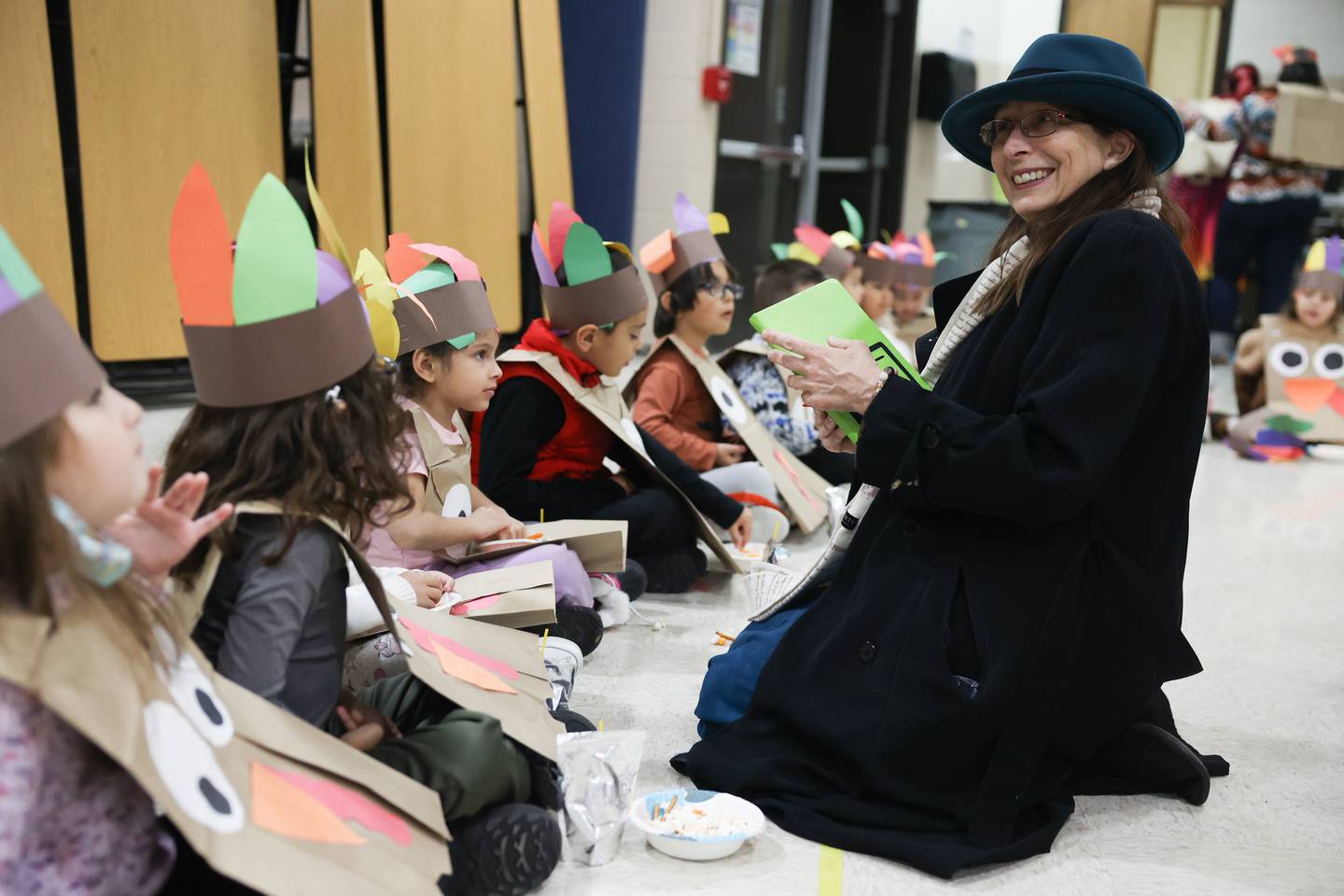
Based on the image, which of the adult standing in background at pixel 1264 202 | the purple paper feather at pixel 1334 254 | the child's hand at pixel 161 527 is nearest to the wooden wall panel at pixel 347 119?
the child's hand at pixel 161 527

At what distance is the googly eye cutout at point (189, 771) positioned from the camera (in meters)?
1.29

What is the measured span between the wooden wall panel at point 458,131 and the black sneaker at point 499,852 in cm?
442

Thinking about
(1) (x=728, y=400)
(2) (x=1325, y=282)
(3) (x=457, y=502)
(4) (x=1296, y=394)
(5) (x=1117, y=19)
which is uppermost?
(5) (x=1117, y=19)

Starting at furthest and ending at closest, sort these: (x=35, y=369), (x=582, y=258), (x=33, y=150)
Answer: (x=33, y=150), (x=582, y=258), (x=35, y=369)

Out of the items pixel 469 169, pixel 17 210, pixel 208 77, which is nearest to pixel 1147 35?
pixel 469 169

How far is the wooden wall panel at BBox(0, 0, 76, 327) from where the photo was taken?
170 inches

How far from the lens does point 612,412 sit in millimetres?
3439

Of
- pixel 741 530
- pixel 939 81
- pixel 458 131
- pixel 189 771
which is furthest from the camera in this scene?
pixel 939 81

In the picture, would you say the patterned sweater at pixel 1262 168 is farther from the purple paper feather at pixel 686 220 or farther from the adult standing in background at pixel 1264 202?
the purple paper feather at pixel 686 220

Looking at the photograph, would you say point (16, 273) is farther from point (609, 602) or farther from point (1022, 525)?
point (609, 602)

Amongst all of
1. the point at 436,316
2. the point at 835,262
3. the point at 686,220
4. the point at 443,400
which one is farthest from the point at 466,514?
the point at 835,262

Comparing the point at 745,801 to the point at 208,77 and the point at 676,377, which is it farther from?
the point at 208,77

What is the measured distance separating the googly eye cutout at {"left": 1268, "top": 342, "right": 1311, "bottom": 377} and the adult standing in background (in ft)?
7.82

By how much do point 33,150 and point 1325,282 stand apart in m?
5.82
